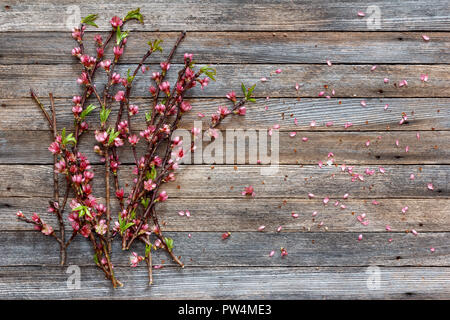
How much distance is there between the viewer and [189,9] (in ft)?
4.49

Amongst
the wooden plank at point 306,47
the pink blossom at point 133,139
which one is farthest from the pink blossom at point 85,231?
the wooden plank at point 306,47

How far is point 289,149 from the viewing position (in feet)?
4.47

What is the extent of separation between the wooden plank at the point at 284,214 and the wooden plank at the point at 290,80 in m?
0.43

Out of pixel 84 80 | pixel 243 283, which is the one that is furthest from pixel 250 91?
pixel 243 283

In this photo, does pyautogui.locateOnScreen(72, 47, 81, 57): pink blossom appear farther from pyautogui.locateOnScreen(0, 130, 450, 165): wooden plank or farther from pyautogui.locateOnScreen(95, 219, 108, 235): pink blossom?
pyautogui.locateOnScreen(95, 219, 108, 235): pink blossom

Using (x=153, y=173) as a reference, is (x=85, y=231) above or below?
below

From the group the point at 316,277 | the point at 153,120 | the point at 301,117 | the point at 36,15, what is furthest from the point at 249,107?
the point at 36,15

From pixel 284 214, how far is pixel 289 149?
26cm

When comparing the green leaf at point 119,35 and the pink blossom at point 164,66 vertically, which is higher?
the green leaf at point 119,35

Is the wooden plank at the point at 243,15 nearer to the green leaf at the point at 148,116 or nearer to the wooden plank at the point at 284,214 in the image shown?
the green leaf at the point at 148,116

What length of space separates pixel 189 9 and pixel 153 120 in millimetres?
464

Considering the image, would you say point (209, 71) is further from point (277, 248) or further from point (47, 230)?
point (47, 230)

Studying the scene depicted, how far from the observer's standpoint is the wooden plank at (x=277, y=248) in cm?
137

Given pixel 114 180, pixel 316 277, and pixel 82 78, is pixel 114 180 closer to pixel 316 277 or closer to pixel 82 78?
pixel 82 78
